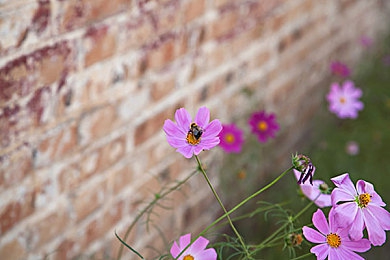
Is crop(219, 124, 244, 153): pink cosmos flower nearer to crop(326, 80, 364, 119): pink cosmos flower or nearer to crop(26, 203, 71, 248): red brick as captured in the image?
crop(326, 80, 364, 119): pink cosmos flower

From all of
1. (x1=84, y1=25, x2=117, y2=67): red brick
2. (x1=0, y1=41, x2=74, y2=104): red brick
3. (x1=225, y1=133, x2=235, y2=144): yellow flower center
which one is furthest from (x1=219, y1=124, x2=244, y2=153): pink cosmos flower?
(x1=0, y1=41, x2=74, y2=104): red brick

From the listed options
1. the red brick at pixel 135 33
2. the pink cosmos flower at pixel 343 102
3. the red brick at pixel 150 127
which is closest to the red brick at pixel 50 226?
the red brick at pixel 150 127

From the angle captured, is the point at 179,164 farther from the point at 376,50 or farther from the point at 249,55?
the point at 376,50

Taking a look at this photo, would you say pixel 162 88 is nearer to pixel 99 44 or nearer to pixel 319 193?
pixel 99 44

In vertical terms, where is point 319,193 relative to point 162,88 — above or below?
below

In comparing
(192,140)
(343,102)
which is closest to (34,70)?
(192,140)

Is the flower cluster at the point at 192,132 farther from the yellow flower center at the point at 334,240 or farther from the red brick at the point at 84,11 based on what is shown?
the red brick at the point at 84,11
